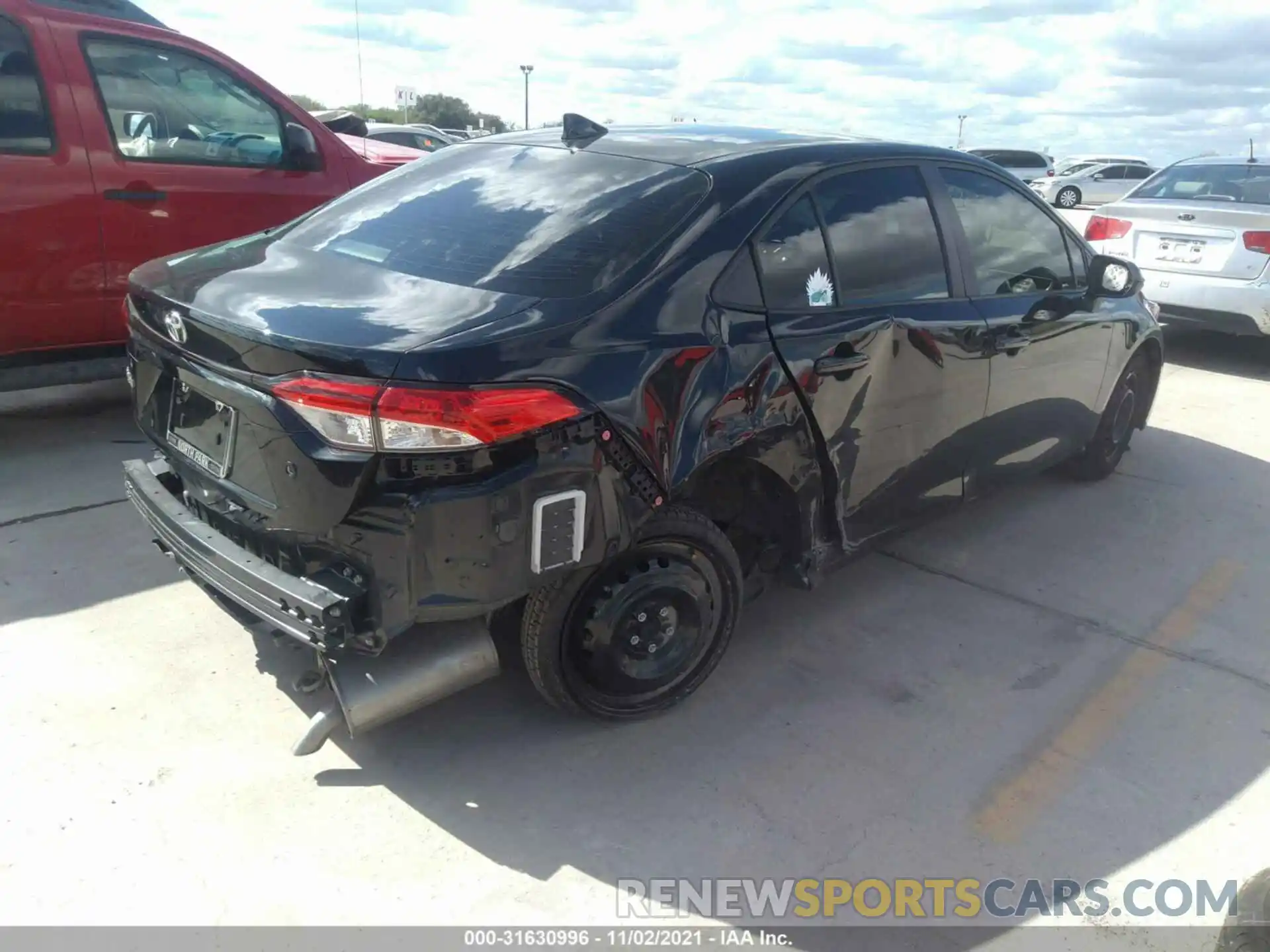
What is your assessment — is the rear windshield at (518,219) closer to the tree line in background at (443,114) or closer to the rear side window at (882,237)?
the rear side window at (882,237)

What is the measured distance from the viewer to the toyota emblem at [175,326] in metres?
2.68

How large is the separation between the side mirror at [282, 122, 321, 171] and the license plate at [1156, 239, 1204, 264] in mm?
6133

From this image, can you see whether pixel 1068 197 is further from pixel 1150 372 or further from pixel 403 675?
pixel 403 675

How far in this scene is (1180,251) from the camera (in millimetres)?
7434

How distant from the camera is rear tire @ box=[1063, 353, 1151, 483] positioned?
4.92m

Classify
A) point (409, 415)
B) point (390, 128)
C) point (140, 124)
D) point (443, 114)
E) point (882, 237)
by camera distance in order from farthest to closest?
A: point (443, 114)
point (390, 128)
point (140, 124)
point (882, 237)
point (409, 415)

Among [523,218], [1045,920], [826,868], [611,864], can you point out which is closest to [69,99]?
[523,218]

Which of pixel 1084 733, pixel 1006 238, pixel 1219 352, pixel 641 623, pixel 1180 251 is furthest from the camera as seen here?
pixel 1219 352

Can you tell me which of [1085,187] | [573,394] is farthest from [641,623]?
[1085,187]

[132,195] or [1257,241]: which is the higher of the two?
[132,195]

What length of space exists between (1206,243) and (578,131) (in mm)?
5901

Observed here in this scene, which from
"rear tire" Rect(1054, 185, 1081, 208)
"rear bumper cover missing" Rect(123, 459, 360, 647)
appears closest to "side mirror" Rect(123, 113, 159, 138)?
"rear bumper cover missing" Rect(123, 459, 360, 647)

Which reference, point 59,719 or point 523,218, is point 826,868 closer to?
point 523,218

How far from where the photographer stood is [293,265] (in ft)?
9.50
